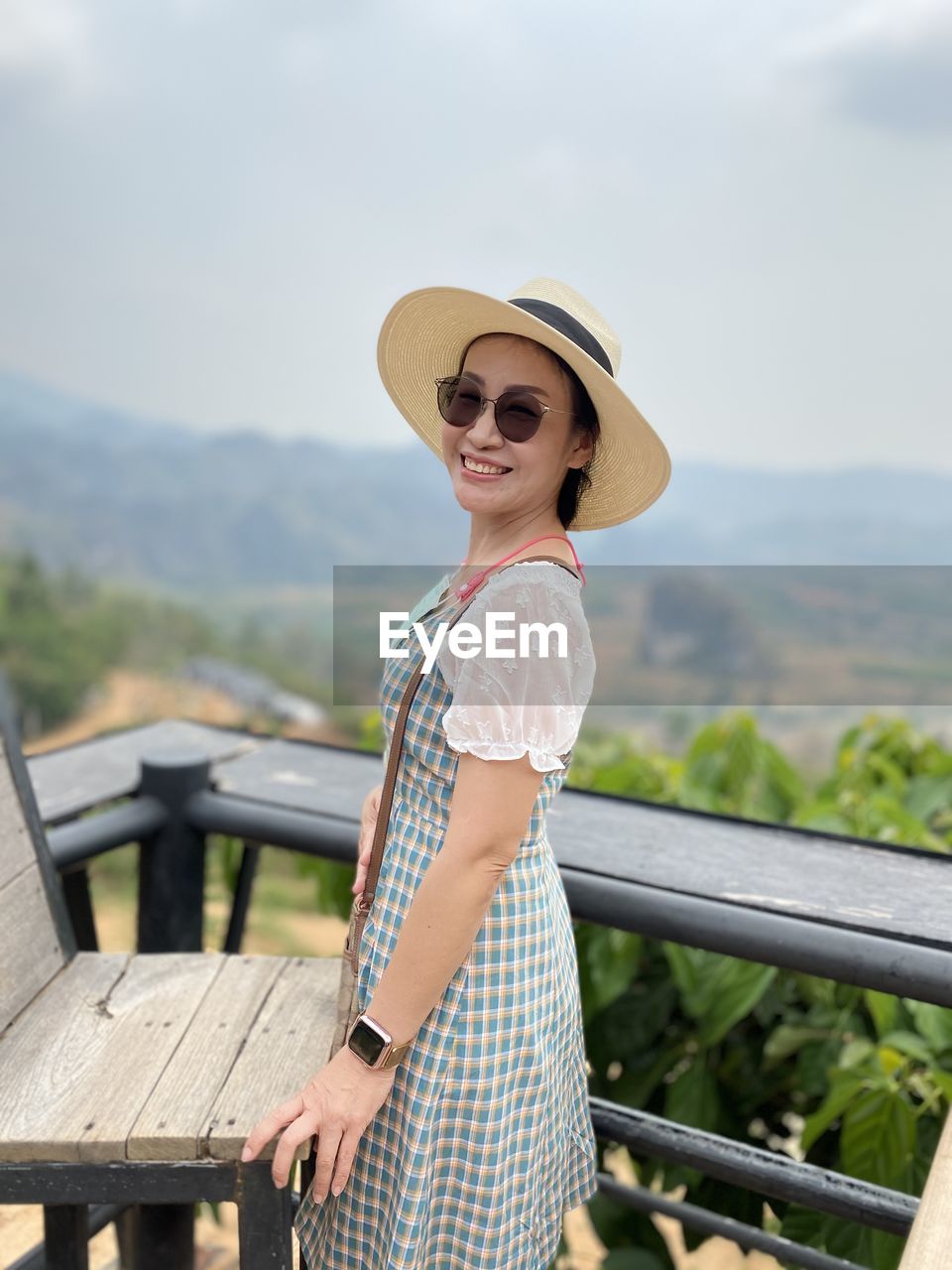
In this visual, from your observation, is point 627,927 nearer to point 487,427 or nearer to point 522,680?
point 522,680

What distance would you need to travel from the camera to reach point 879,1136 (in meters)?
1.30

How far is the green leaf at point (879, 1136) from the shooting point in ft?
4.23

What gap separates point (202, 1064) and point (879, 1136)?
2.60 ft

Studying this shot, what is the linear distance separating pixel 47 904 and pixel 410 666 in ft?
1.74

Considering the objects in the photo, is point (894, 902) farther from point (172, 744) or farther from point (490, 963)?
point (172, 744)

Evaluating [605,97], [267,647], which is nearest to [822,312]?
[605,97]

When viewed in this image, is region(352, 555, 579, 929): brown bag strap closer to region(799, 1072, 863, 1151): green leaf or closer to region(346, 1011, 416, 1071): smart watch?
region(346, 1011, 416, 1071): smart watch

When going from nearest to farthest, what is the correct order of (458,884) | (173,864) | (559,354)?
(458,884), (559,354), (173,864)

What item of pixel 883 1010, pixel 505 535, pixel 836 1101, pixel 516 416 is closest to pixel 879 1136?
pixel 836 1101

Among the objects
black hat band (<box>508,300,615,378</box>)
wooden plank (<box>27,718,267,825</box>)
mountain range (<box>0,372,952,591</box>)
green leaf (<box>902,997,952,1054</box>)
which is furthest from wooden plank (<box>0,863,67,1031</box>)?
mountain range (<box>0,372,952,591</box>)

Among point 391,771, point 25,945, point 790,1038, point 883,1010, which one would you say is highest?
point 391,771

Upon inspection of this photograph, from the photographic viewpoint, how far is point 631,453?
111cm

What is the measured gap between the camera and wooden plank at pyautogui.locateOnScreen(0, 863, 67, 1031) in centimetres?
113

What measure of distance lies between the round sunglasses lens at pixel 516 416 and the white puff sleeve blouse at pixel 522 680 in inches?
5.8
